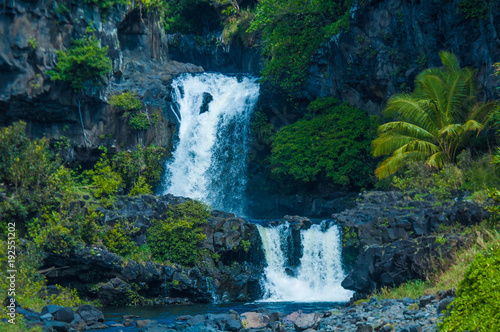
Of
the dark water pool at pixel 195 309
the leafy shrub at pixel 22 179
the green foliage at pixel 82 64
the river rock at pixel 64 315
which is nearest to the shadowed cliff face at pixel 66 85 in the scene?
the green foliage at pixel 82 64

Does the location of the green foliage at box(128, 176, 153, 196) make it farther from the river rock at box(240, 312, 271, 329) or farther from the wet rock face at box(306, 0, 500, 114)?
the river rock at box(240, 312, 271, 329)

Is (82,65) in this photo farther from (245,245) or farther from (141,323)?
A: (141,323)

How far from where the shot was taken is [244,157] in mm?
29453

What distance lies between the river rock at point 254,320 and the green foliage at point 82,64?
16.5 m

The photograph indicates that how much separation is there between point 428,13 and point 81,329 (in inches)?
777


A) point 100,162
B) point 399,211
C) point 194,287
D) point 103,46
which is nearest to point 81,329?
point 194,287

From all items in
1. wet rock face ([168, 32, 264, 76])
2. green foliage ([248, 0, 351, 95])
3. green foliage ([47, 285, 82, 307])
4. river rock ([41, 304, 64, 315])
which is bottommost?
river rock ([41, 304, 64, 315])

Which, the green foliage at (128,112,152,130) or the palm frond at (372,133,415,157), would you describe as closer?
the palm frond at (372,133,415,157)

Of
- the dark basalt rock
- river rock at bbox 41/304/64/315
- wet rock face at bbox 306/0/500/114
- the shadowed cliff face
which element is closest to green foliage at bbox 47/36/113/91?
the shadowed cliff face

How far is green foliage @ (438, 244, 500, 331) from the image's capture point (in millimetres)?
6105

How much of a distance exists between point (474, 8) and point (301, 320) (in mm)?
15554

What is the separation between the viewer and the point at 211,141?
29.0 metres

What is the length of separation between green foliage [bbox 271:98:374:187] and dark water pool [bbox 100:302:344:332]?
990 cm

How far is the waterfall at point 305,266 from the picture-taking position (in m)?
20.1
